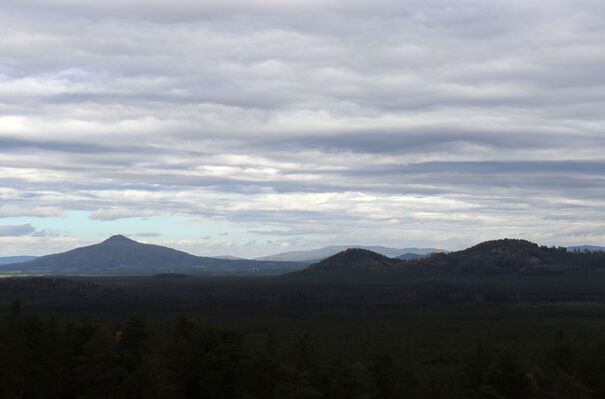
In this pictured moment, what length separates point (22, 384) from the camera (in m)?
59.5

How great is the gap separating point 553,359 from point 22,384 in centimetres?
5663

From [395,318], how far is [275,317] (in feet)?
119

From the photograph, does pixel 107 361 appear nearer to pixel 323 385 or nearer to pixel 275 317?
pixel 323 385

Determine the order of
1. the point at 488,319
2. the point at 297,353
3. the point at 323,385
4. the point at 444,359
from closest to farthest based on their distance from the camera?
the point at 323,385, the point at 297,353, the point at 444,359, the point at 488,319

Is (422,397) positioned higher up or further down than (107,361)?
further down

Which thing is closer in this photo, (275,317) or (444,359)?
(444,359)

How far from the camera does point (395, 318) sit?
181875 mm

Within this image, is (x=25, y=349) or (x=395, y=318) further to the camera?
(x=395, y=318)

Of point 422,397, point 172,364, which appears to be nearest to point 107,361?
point 172,364

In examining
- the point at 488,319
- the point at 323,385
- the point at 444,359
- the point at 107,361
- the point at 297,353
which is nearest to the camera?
the point at 323,385

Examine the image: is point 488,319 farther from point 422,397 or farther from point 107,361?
point 107,361

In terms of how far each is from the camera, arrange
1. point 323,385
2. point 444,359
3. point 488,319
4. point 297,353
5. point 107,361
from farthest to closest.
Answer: point 488,319, point 444,359, point 297,353, point 107,361, point 323,385

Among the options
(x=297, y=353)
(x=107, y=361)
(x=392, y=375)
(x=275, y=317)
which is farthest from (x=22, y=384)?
(x=275, y=317)

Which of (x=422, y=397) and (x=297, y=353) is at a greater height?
(x=297, y=353)
